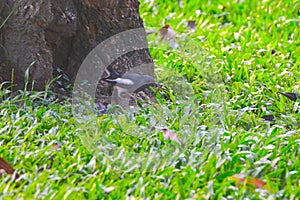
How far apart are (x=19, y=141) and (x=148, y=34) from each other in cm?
185

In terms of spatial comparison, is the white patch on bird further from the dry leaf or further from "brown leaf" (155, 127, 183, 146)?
the dry leaf

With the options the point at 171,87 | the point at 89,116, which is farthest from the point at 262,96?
the point at 89,116

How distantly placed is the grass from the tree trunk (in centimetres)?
17

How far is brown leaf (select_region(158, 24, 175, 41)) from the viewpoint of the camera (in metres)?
4.26

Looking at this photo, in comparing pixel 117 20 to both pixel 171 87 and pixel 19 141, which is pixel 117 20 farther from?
pixel 19 141

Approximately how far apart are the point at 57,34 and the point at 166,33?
4.07ft

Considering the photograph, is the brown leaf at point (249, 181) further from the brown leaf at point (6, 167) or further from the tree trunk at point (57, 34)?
the tree trunk at point (57, 34)

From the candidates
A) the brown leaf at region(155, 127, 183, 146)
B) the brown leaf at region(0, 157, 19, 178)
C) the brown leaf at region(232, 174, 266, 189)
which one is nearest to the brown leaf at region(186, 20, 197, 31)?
the brown leaf at region(155, 127, 183, 146)

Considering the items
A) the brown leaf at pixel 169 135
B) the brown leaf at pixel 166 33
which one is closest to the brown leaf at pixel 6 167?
the brown leaf at pixel 169 135

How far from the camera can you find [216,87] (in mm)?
3406

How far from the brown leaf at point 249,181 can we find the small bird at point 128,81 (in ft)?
3.46

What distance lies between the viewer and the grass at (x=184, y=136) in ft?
7.66

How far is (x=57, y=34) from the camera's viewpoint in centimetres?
322

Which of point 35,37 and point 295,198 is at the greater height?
point 35,37
